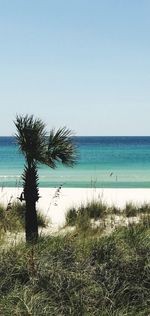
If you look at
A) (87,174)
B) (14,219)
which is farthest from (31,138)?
(87,174)

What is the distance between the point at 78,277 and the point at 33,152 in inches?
124

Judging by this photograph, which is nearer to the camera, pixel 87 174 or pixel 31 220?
pixel 31 220

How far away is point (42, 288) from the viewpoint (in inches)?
232

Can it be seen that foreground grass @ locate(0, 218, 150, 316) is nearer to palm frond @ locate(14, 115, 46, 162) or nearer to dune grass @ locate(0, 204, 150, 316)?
dune grass @ locate(0, 204, 150, 316)

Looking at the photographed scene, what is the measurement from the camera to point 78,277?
6152mm

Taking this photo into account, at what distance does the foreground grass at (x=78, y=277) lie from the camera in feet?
18.2

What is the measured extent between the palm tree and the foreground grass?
1.51m

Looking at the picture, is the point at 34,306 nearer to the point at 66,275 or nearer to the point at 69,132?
the point at 66,275

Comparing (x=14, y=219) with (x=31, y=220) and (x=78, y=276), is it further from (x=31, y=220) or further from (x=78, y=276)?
(x=78, y=276)

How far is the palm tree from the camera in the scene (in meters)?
8.90

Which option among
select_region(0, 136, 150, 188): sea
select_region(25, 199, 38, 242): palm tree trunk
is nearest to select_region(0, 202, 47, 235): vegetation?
select_region(25, 199, 38, 242): palm tree trunk

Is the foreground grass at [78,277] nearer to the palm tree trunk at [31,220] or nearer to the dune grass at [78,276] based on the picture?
the dune grass at [78,276]

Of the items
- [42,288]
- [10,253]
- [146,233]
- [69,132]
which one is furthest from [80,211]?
[42,288]

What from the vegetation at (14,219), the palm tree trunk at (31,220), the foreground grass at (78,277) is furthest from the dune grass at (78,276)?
the vegetation at (14,219)
